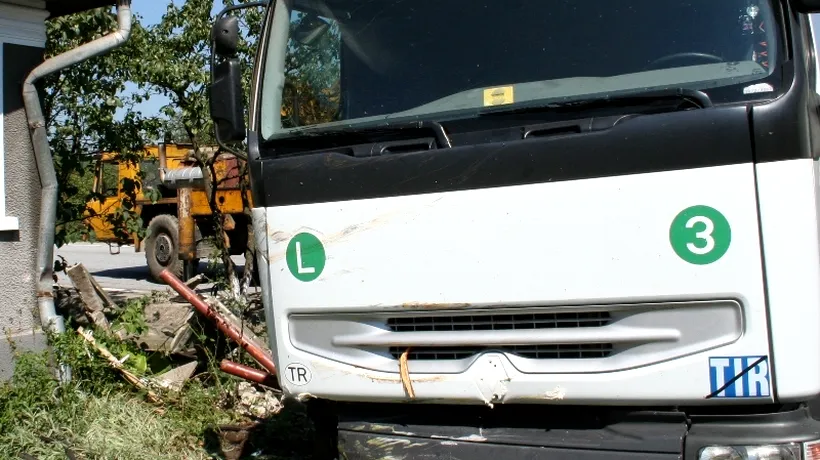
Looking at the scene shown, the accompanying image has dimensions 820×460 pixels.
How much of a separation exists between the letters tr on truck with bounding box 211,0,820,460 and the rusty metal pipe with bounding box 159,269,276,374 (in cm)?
169

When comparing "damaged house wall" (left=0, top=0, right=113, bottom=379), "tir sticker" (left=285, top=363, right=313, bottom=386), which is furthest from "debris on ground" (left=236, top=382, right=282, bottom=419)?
"tir sticker" (left=285, top=363, right=313, bottom=386)

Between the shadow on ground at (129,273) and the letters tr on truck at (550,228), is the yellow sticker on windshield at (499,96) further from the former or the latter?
the shadow on ground at (129,273)

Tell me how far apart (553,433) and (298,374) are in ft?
3.73

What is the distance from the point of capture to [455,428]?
3.73 meters

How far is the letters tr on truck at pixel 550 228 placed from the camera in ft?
10.2

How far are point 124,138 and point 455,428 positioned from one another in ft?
18.6

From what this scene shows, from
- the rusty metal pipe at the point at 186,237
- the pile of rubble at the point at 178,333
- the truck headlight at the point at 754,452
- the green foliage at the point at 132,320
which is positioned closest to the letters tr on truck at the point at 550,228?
the truck headlight at the point at 754,452

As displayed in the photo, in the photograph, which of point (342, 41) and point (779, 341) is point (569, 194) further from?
point (342, 41)

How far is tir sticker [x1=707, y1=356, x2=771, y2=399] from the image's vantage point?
3113mm

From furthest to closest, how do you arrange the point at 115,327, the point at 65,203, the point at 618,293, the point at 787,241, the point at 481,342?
the point at 65,203 → the point at 115,327 → the point at 481,342 → the point at 618,293 → the point at 787,241

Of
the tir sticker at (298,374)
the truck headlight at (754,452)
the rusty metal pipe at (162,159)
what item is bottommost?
the truck headlight at (754,452)

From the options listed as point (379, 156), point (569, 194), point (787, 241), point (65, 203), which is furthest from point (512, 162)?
point (65, 203)

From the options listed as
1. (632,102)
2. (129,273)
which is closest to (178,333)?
(632,102)

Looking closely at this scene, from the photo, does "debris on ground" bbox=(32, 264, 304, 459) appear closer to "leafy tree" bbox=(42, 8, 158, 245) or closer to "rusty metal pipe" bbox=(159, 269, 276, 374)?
"rusty metal pipe" bbox=(159, 269, 276, 374)
